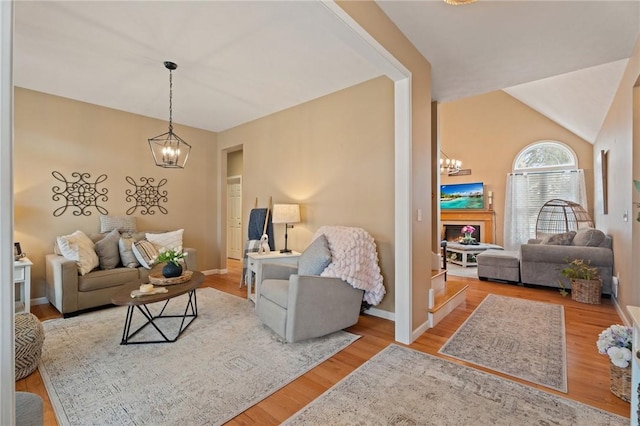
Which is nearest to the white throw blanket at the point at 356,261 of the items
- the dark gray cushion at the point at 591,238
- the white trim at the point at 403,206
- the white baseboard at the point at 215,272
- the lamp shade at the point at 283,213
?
the white trim at the point at 403,206

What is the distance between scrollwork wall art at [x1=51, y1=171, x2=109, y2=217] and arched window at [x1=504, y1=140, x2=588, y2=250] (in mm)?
8744

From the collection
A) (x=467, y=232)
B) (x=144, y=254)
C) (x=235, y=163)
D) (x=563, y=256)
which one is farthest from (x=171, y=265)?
(x=467, y=232)

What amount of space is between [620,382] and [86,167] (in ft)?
19.6

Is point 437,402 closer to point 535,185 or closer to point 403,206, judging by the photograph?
point 403,206

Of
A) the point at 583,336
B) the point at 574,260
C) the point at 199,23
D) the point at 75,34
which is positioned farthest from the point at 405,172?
the point at 574,260

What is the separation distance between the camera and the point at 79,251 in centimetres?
339

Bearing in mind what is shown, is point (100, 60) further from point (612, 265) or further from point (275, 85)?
point (612, 265)

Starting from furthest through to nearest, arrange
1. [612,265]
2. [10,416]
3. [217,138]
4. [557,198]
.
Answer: [557,198], [217,138], [612,265], [10,416]

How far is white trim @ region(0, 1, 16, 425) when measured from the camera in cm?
71

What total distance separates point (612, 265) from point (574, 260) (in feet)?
1.32

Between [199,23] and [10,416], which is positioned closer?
[10,416]

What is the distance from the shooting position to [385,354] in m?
2.38

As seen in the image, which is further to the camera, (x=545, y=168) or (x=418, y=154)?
(x=545, y=168)

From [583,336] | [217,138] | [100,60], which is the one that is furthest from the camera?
[217,138]
